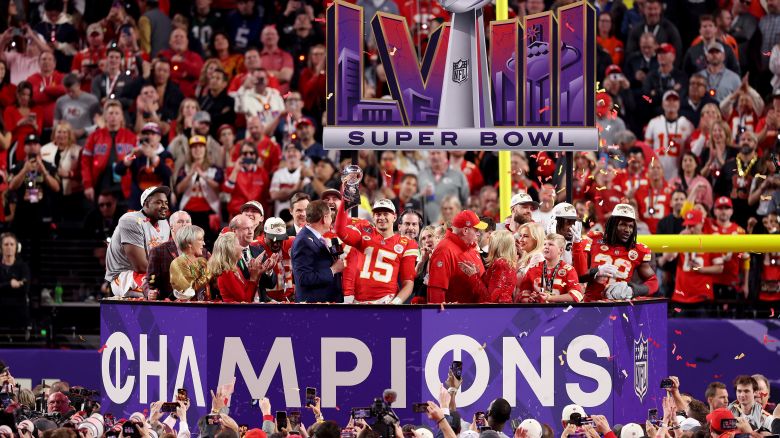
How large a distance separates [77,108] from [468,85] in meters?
8.36

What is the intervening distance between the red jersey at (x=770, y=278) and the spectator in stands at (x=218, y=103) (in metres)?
7.47

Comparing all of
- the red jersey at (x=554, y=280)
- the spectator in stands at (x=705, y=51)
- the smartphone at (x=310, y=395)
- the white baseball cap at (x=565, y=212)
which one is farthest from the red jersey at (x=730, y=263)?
the smartphone at (x=310, y=395)

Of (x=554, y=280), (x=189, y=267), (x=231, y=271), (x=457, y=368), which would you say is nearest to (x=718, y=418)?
(x=457, y=368)

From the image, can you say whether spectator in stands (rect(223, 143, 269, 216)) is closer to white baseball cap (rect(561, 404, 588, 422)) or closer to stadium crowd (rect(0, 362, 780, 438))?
stadium crowd (rect(0, 362, 780, 438))

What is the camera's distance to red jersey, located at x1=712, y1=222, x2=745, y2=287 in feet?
68.2

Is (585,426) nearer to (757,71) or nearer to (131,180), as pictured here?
(131,180)

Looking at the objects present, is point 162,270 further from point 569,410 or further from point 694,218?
point 694,218

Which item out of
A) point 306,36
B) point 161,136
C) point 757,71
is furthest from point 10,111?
point 757,71

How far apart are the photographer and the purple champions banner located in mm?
6957

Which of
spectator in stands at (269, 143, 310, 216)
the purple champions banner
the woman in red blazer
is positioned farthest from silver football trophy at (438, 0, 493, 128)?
spectator in stands at (269, 143, 310, 216)

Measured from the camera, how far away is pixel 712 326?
65.4ft

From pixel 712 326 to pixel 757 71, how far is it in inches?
218

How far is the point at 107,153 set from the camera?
74.9 ft

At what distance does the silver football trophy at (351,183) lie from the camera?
1662 cm
